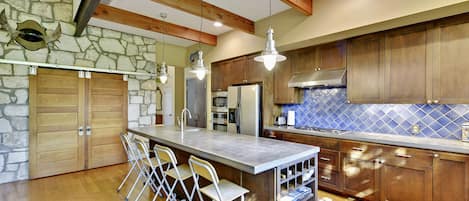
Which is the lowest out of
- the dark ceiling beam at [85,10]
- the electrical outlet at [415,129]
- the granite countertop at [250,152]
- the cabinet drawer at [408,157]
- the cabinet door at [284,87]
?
the cabinet drawer at [408,157]

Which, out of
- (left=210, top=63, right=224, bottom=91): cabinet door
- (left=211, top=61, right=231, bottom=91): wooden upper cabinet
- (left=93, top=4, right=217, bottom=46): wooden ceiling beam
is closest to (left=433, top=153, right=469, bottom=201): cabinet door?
(left=211, top=61, right=231, bottom=91): wooden upper cabinet

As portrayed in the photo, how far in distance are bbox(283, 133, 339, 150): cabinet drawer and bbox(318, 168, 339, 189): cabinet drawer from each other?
359 mm

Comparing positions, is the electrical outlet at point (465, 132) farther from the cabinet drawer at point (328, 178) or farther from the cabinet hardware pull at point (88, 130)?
the cabinet hardware pull at point (88, 130)

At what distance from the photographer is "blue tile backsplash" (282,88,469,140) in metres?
2.80

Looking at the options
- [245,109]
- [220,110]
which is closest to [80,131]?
[220,110]

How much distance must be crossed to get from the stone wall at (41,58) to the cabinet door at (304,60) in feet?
11.2

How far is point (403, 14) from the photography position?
2.53 metres

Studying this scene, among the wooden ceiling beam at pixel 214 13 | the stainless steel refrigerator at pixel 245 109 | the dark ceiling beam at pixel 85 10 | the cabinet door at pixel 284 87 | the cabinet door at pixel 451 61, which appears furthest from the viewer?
the stainless steel refrigerator at pixel 245 109

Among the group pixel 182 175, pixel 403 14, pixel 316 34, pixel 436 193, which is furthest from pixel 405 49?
pixel 182 175

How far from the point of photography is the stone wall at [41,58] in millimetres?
3736

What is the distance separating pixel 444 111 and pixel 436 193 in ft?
3.37

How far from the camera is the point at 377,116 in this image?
133 inches

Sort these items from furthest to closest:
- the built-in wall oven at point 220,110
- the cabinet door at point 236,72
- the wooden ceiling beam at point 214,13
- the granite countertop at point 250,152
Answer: the built-in wall oven at point 220,110, the cabinet door at point 236,72, the wooden ceiling beam at point 214,13, the granite countertop at point 250,152

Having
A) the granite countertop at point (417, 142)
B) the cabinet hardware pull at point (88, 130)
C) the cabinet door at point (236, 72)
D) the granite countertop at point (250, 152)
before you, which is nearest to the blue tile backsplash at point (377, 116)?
the granite countertop at point (417, 142)
